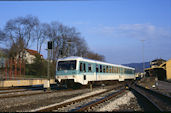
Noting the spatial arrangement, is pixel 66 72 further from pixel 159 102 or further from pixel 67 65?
pixel 159 102

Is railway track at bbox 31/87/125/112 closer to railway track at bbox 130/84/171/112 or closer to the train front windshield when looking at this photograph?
railway track at bbox 130/84/171/112

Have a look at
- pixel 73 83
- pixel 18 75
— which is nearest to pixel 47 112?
pixel 73 83

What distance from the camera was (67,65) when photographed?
62.4 ft

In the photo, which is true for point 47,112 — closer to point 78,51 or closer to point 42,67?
point 42,67

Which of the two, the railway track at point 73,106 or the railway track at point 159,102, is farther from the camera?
the railway track at point 73,106

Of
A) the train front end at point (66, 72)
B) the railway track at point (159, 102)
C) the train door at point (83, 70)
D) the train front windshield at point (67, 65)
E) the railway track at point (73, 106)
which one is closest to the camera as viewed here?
the railway track at point (159, 102)

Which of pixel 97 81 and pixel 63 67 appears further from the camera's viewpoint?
pixel 97 81

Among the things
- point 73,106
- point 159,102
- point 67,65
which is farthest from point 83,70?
point 159,102

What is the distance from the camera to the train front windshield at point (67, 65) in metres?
18.7

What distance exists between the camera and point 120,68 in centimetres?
3198

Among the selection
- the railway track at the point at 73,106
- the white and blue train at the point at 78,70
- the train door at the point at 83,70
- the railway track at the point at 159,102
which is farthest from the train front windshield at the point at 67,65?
the railway track at the point at 159,102

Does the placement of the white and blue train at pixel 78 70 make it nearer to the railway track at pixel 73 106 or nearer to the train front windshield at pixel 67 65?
the train front windshield at pixel 67 65

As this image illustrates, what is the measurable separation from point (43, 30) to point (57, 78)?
32374mm

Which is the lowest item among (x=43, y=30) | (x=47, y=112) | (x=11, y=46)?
(x=47, y=112)
